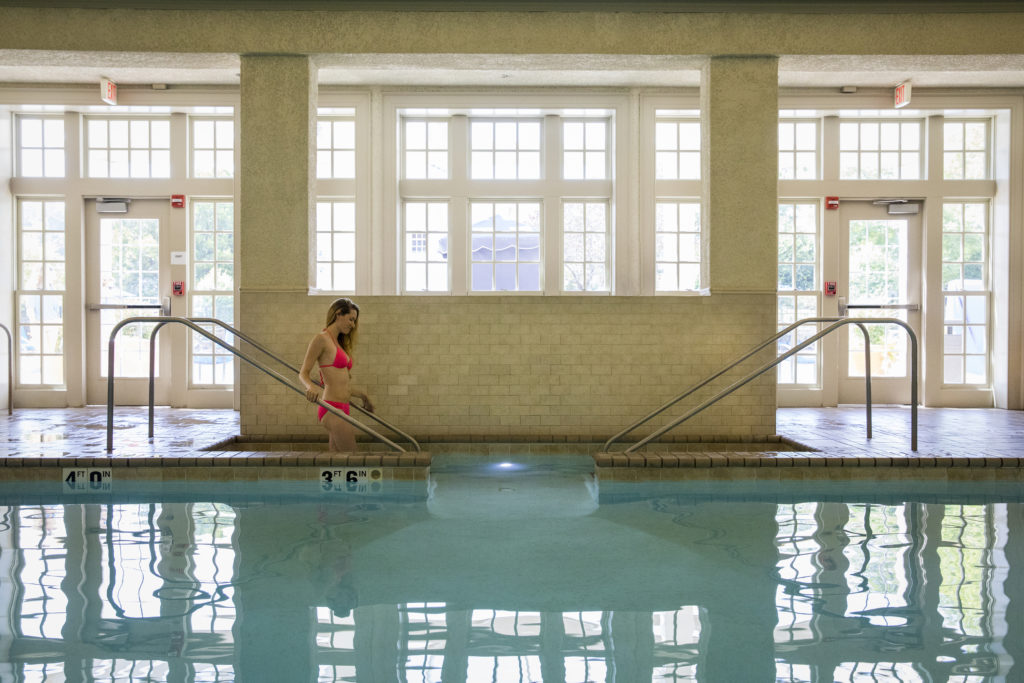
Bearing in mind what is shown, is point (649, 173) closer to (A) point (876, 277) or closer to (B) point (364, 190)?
(A) point (876, 277)

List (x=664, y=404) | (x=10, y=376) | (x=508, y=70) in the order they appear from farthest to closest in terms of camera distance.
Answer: (x=10, y=376)
(x=508, y=70)
(x=664, y=404)

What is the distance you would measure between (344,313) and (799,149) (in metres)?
6.21

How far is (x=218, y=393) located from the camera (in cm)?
841

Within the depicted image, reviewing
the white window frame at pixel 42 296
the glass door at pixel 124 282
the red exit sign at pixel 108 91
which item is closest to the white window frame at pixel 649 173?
the glass door at pixel 124 282

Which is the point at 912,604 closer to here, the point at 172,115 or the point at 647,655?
the point at 647,655

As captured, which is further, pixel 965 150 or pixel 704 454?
pixel 965 150

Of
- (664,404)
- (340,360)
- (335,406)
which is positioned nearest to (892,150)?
(664,404)

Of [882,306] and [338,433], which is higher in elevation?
[882,306]

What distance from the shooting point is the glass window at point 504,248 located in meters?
8.37

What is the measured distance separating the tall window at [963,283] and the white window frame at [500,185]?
3.85 meters

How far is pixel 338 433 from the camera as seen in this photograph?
16.4 feet

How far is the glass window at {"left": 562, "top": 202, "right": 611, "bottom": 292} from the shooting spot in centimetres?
839

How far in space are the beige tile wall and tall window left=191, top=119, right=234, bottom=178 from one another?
3645 mm

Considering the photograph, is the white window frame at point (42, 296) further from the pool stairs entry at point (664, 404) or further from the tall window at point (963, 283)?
the tall window at point (963, 283)
